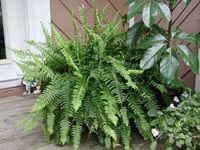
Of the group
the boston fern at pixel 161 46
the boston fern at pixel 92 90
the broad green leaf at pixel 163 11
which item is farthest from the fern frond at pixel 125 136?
the broad green leaf at pixel 163 11

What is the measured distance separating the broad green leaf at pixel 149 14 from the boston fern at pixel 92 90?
23cm

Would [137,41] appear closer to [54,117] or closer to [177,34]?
[177,34]

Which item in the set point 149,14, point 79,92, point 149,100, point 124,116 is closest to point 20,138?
point 79,92

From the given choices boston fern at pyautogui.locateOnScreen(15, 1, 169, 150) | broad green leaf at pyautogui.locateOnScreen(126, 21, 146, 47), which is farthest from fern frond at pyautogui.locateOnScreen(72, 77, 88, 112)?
broad green leaf at pyautogui.locateOnScreen(126, 21, 146, 47)

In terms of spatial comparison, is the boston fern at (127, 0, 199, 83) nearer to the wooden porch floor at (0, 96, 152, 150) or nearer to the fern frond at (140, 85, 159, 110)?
the fern frond at (140, 85, 159, 110)

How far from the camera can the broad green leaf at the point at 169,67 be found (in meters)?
1.24

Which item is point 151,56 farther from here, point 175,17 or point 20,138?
point 175,17

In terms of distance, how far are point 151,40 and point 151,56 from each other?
85 mm

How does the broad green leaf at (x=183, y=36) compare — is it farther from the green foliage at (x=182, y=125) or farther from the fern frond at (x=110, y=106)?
the fern frond at (x=110, y=106)

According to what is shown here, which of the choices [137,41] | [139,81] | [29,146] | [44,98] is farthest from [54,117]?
[137,41]

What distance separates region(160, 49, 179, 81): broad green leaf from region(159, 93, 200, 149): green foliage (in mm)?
194

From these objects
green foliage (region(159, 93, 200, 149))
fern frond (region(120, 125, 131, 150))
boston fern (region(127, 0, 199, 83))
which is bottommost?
fern frond (region(120, 125, 131, 150))

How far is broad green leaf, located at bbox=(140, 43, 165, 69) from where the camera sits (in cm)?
126

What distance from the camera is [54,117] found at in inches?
51.8
